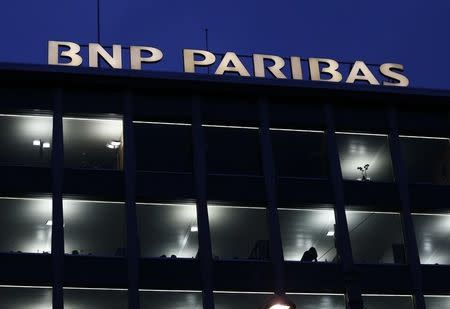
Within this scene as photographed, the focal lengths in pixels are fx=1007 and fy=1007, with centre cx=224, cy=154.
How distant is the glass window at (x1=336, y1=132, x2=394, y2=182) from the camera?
5060 cm

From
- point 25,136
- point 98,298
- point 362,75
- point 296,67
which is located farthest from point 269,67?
point 98,298

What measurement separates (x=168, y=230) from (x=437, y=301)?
12.9m

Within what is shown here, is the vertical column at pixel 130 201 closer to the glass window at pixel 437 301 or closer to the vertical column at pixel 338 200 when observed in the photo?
the vertical column at pixel 338 200

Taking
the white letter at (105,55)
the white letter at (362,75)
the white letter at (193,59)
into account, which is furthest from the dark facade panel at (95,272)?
the white letter at (362,75)

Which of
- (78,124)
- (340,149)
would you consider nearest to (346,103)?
(340,149)

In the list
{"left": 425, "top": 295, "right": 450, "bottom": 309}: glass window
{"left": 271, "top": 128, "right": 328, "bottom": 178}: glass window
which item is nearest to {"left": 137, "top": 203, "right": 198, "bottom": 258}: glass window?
{"left": 271, "top": 128, "right": 328, "bottom": 178}: glass window

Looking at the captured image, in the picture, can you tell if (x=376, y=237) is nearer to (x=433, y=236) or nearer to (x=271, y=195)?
(x=433, y=236)

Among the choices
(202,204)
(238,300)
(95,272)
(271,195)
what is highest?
(271,195)

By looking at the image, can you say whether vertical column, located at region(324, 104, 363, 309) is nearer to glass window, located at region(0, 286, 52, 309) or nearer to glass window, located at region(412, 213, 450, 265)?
glass window, located at region(412, 213, 450, 265)

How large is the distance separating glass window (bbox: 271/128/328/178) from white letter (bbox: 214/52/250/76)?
370cm

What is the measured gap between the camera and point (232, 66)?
52.2m

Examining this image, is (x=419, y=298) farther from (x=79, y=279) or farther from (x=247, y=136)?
(x=79, y=279)

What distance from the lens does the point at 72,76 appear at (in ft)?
160

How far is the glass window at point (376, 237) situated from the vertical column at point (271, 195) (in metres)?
3.76
